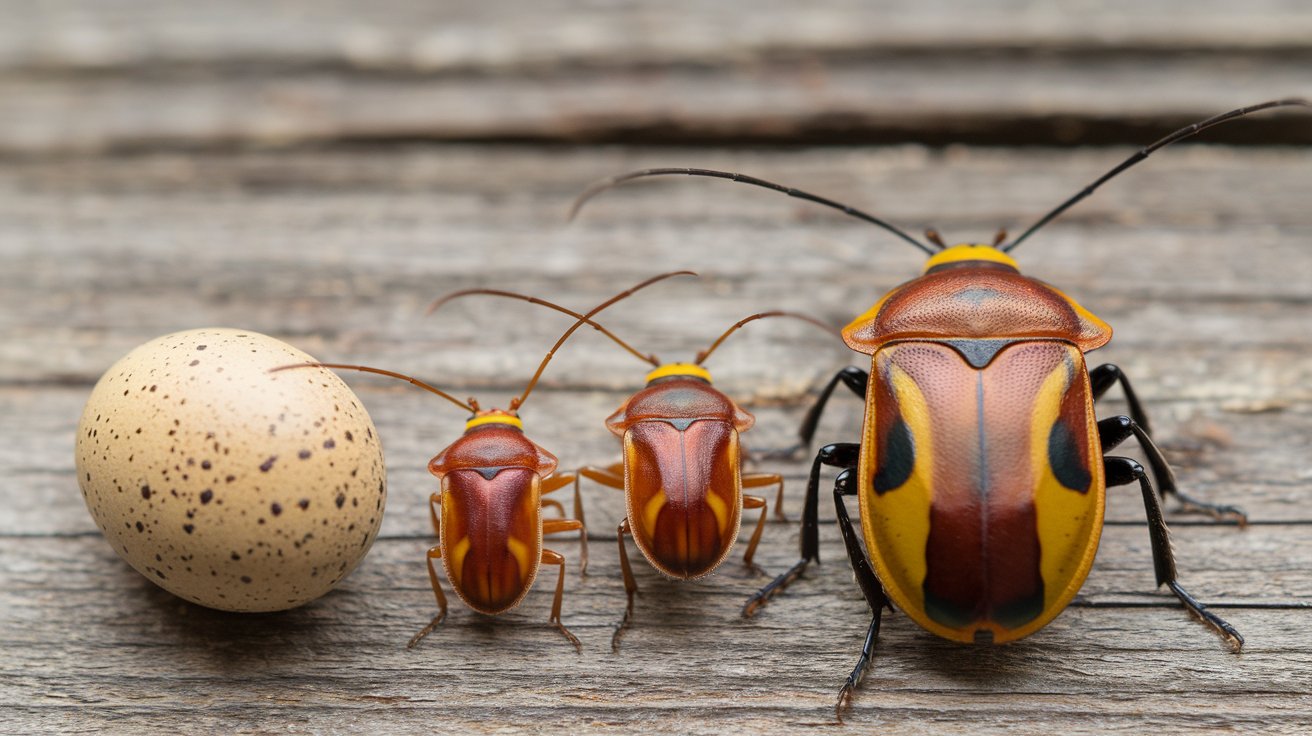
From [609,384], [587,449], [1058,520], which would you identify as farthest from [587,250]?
[1058,520]

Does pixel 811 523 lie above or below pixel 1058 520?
A: below

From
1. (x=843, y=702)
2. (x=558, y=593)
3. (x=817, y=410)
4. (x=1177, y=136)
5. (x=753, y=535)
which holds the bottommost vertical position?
(x=843, y=702)

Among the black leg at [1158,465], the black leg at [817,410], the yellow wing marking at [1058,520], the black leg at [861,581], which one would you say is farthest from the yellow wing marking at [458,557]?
the black leg at [1158,465]

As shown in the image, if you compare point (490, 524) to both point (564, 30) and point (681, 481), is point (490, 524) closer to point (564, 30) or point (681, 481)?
point (681, 481)

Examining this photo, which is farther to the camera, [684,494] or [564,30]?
[564,30]

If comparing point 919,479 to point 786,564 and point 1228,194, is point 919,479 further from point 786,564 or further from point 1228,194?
point 1228,194

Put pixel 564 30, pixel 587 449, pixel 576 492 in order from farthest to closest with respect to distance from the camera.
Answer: pixel 564 30 < pixel 587 449 < pixel 576 492

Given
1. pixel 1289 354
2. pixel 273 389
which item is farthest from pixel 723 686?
pixel 1289 354
